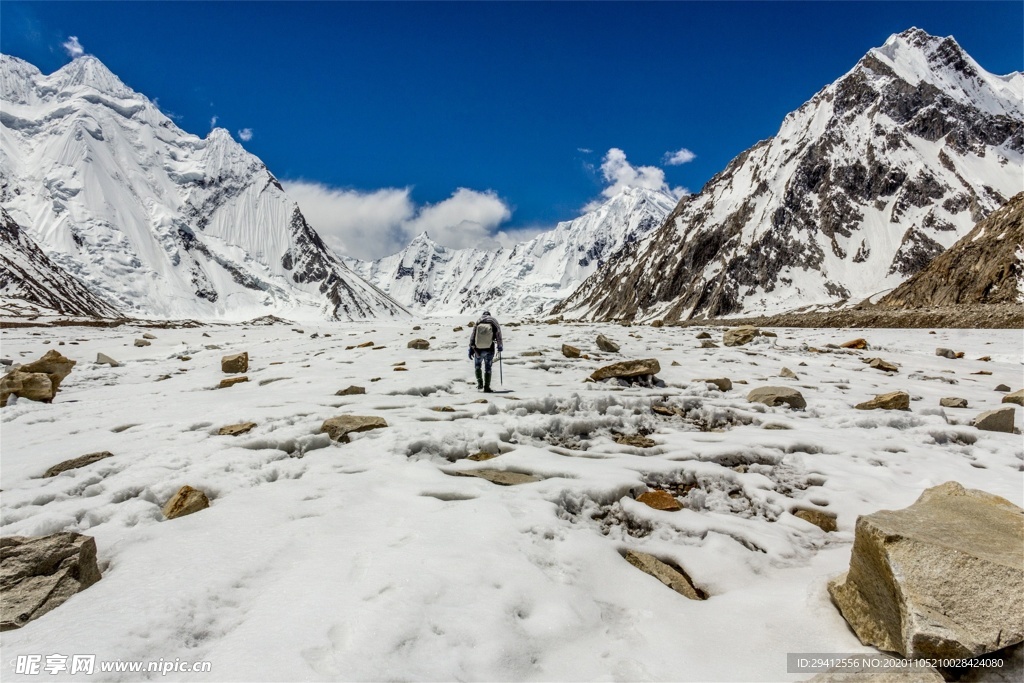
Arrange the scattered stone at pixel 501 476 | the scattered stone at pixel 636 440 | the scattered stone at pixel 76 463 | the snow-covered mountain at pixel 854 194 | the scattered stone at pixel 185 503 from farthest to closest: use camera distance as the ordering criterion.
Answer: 1. the snow-covered mountain at pixel 854 194
2. the scattered stone at pixel 636 440
3. the scattered stone at pixel 76 463
4. the scattered stone at pixel 501 476
5. the scattered stone at pixel 185 503

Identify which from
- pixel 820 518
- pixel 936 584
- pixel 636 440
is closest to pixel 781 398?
pixel 636 440

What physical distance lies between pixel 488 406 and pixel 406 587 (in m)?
5.38

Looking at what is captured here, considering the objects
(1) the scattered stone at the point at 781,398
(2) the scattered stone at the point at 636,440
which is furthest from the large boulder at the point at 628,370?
(2) the scattered stone at the point at 636,440

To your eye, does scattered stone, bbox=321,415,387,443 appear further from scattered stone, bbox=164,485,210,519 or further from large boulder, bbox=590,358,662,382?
large boulder, bbox=590,358,662,382

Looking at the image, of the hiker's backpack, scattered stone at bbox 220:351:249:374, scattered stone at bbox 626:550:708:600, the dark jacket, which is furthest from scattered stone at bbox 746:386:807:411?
scattered stone at bbox 220:351:249:374

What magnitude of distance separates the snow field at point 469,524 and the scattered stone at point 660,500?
0.17 meters

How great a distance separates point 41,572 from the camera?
3365mm

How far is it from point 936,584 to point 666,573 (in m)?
1.70

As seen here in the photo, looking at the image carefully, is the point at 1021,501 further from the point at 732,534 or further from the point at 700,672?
the point at 700,672

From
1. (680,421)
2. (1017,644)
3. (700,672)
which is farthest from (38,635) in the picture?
(680,421)

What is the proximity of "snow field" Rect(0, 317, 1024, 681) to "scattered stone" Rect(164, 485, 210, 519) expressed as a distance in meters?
0.14

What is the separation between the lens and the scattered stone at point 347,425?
22.9 feet

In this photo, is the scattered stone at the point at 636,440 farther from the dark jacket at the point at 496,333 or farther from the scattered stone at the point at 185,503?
the scattered stone at the point at 185,503

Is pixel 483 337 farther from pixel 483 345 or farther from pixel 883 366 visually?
pixel 883 366
